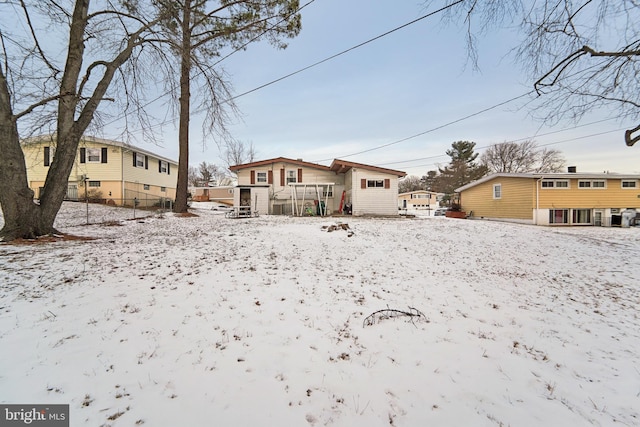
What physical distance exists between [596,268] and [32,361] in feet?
33.6

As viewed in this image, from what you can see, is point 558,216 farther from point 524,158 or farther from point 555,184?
point 524,158

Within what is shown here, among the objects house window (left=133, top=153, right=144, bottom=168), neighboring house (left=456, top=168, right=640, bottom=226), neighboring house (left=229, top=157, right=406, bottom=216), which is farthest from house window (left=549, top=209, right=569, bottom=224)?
house window (left=133, top=153, right=144, bottom=168)

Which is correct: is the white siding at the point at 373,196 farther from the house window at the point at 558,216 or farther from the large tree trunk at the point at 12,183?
the large tree trunk at the point at 12,183

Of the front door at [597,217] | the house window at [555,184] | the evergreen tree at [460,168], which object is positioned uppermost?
the evergreen tree at [460,168]

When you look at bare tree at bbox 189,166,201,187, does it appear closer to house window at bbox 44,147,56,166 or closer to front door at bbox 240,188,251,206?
house window at bbox 44,147,56,166

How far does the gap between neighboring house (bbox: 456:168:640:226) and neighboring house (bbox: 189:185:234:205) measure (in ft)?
95.4

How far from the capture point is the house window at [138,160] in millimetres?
19672

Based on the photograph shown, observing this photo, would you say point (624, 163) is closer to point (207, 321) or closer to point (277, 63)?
point (277, 63)

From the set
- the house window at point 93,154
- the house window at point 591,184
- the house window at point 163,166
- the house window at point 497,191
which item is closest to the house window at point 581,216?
A: the house window at point 591,184

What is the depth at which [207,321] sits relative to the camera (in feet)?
9.41

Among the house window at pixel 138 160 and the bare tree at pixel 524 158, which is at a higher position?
the bare tree at pixel 524 158

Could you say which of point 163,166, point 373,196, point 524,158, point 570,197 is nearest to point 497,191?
point 570,197

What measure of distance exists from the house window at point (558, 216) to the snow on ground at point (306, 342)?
15103 mm

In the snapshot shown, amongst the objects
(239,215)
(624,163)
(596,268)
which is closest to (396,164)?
(624,163)
